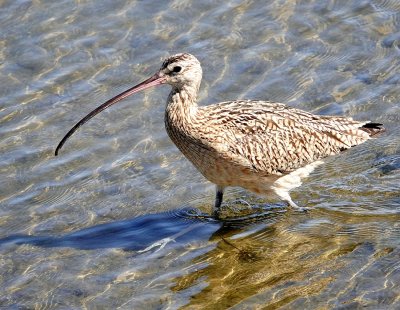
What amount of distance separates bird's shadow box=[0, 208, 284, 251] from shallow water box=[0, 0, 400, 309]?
2 cm

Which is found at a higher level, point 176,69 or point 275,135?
point 176,69

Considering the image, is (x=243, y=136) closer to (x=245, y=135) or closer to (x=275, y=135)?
(x=245, y=135)

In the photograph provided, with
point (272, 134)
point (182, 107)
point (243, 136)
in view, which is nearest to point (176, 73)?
point (182, 107)

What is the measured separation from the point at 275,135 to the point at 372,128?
100 cm

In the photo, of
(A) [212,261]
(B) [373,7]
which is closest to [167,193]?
(A) [212,261]

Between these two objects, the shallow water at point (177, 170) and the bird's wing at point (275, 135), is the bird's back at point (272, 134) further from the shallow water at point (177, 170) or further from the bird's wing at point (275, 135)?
the shallow water at point (177, 170)

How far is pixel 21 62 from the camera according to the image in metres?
10.3

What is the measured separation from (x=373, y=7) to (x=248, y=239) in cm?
453

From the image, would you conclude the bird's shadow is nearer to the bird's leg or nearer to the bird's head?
the bird's leg

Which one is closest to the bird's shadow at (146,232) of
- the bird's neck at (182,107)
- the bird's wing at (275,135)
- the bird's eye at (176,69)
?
the bird's wing at (275,135)

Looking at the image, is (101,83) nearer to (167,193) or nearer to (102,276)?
(167,193)

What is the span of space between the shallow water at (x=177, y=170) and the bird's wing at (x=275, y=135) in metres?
0.41

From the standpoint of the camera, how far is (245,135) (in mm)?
7941

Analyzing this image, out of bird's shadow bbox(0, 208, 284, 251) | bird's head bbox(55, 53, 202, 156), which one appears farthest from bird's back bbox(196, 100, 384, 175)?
bird's shadow bbox(0, 208, 284, 251)
